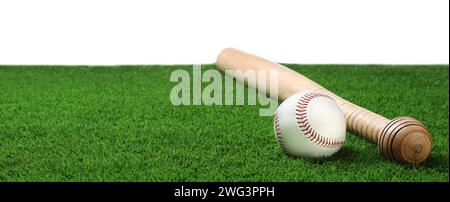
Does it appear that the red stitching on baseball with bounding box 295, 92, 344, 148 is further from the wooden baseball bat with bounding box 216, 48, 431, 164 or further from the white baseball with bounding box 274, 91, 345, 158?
the wooden baseball bat with bounding box 216, 48, 431, 164

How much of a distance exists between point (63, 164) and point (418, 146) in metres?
2.20

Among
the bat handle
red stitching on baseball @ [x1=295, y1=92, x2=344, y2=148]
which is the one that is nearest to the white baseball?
red stitching on baseball @ [x1=295, y1=92, x2=344, y2=148]

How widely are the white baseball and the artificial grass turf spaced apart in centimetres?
8

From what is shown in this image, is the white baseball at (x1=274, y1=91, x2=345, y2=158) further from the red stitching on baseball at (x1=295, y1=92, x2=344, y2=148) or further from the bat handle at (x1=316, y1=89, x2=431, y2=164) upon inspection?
the bat handle at (x1=316, y1=89, x2=431, y2=164)

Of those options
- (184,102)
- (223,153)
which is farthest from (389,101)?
(223,153)

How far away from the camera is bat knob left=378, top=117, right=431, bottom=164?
3635 mm

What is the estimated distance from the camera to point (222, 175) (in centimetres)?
362

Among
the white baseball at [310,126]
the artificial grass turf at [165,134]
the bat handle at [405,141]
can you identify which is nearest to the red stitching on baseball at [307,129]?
the white baseball at [310,126]

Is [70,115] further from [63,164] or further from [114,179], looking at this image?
[114,179]

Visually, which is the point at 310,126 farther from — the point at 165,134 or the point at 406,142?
the point at 165,134

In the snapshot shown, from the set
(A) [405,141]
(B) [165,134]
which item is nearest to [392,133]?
(A) [405,141]

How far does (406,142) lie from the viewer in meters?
3.63

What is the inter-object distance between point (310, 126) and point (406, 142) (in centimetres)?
58

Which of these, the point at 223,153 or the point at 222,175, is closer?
the point at 222,175
